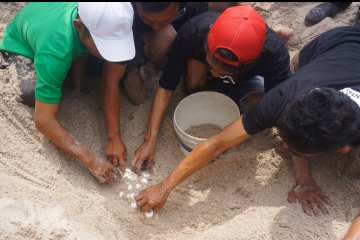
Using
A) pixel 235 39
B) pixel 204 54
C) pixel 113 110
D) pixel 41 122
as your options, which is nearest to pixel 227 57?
pixel 235 39

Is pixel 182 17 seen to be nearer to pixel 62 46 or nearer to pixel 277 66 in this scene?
pixel 277 66

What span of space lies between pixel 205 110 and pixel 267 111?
0.68 metres

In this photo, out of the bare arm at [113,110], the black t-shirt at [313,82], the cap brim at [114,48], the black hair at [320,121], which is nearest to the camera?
the black hair at [320,121]

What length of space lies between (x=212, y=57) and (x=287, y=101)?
421mm

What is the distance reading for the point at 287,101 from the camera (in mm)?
1608

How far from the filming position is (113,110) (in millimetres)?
2141

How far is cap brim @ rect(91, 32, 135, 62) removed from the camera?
1724 millimetres

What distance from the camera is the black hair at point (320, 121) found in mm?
1427

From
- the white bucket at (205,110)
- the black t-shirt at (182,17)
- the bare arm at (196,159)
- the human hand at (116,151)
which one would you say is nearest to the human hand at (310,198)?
the bare arm at (196,159)

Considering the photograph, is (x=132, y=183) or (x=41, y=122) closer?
(x=41, y=122)

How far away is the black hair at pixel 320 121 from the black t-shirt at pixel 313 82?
90mm

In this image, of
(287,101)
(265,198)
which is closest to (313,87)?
(287,101)

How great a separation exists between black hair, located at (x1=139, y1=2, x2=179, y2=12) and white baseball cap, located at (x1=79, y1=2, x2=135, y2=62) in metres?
0.08

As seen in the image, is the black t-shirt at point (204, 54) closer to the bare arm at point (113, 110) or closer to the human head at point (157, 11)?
the human head at point (157, 11)
